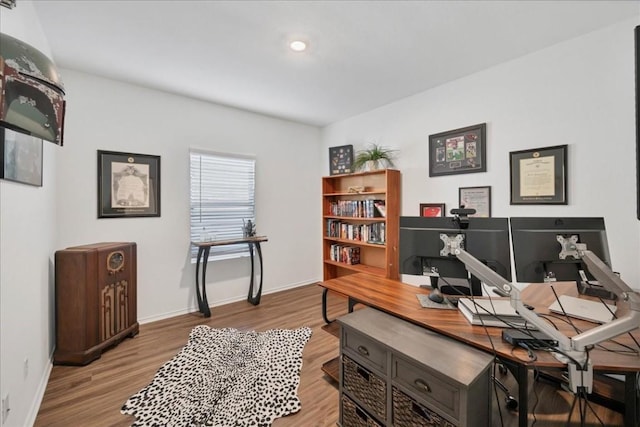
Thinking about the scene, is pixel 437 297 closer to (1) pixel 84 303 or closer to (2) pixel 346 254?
(2) pixel 346 254

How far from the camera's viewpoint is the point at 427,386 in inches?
46.7

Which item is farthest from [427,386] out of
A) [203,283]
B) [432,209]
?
[203,283]

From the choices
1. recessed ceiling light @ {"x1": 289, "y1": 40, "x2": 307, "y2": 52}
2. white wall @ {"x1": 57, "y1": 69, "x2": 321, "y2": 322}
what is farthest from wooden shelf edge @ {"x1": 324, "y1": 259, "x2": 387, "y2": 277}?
recessed ceiling light @ {"x1": 289, "y1": 40, "x2": 307, "y2": 52}

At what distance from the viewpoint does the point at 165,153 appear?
3.16 metres

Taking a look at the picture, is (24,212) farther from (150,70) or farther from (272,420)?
(272,420)

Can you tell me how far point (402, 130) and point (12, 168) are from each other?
11.4ft

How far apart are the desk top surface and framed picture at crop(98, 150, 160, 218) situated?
7.74 ft

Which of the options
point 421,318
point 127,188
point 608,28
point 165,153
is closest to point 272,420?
point 421,318

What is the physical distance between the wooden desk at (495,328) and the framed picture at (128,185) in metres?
2.37

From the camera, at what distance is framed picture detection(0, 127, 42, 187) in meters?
1.32

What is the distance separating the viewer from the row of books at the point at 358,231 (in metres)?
3.49

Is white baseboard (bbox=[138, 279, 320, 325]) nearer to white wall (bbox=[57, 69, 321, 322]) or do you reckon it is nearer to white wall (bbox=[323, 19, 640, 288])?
white wall (bbox=[57, 69, 321, 322])

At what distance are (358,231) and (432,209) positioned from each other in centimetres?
109

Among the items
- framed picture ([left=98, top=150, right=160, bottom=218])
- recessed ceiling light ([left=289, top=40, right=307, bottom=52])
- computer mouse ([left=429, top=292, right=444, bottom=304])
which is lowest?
computer mouse ([left=429, top=292, right=444, bottom=304])
